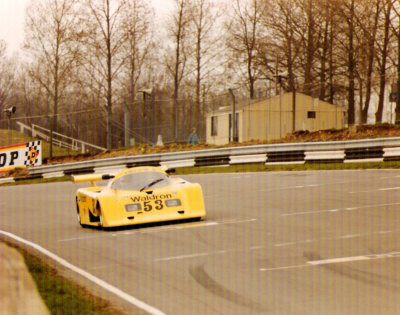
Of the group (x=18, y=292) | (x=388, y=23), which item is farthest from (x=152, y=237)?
(x=388, y=23)

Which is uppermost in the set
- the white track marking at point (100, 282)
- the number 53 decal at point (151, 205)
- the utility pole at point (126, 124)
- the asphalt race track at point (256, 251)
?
the utility pole at point (126, 124)

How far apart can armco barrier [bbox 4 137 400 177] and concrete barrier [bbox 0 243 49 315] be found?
672 inches

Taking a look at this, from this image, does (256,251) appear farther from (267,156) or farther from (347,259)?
(267,156)

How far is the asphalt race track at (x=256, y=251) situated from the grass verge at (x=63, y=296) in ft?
0.70

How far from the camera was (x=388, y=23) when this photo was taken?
135 feet

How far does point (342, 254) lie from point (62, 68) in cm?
5267

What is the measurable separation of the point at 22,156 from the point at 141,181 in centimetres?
2081

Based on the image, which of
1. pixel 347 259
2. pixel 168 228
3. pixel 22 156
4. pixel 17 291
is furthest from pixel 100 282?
pixel 22 156

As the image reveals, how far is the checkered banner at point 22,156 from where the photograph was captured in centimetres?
3362

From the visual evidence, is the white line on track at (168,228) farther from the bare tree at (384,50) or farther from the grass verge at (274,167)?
the bare tree at (384,50)

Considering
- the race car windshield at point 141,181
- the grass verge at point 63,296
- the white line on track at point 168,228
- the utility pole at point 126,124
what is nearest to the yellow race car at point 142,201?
the race car windshield at point 141,181

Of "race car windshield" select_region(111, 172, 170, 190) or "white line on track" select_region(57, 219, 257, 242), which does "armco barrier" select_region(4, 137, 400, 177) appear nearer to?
"white line on track" select_region(57, 219, 257, 242)

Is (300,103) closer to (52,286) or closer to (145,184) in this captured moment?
(145,184)

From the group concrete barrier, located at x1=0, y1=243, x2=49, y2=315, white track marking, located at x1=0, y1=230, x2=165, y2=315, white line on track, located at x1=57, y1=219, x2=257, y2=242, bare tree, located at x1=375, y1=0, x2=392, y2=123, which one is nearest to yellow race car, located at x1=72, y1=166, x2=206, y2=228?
white line on track, located at x1=57, y1=219, x2=257, y2=242
